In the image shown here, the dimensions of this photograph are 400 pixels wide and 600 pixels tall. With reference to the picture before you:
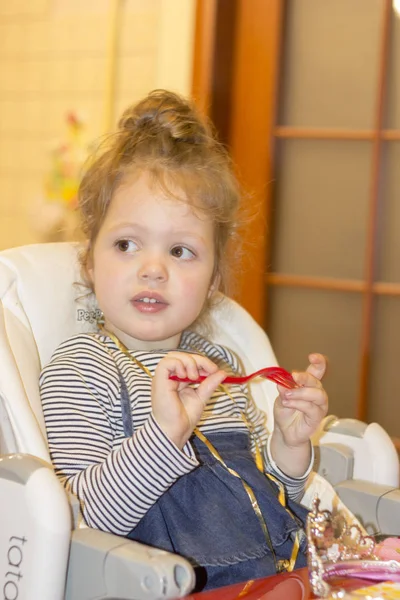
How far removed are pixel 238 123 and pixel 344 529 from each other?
1.64 meters

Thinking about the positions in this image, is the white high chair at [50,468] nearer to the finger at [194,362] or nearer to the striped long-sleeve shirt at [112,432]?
the striped long-sleeve shirt at [112,432]

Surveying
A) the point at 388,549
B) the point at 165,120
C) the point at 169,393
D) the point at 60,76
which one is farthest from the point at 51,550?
the point at 60,76

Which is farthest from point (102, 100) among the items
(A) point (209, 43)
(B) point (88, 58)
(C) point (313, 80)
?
(C) point (313, 80)

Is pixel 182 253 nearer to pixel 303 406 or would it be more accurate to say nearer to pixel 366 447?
pixel 303 406

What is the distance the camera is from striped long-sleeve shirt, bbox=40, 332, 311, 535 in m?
0.93

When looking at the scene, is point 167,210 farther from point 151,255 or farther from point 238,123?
point 238,123

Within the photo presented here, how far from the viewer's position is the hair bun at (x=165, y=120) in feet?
3.97

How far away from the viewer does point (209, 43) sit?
90.6 inches

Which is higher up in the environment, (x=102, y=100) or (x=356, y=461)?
(x=102, y=100)

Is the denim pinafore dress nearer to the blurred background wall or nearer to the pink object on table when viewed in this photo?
the pink object on table

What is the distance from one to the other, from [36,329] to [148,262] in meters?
0.17

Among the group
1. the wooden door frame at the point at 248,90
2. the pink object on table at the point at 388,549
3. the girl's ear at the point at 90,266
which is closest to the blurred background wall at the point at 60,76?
the wooden door frame at the point at 248,90

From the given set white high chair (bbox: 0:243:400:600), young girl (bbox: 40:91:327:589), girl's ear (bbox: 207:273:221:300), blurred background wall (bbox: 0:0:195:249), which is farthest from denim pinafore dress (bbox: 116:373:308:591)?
blurred background wall (bbox: 0:0:195:249)

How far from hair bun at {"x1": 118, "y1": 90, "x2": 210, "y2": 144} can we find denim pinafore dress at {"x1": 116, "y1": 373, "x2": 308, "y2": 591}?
36cm
